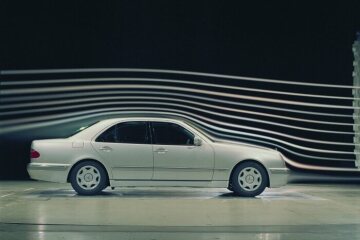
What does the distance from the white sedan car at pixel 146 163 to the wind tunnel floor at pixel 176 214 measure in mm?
295

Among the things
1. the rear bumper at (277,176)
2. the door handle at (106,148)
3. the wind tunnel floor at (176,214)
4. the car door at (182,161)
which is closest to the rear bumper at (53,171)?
the wind tunnel floor at (176,214)

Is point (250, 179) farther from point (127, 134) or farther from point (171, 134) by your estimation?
point (127, 134)

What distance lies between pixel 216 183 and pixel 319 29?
11858 mm

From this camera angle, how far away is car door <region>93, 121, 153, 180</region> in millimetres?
10953

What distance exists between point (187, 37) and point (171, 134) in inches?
416

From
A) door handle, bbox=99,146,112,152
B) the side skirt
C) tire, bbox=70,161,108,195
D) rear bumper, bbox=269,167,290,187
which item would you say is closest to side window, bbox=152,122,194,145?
the side skirt

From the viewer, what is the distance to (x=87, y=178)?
11.0 metres

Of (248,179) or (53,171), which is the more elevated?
(53,171)

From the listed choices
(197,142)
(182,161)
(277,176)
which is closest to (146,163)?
(182,161)

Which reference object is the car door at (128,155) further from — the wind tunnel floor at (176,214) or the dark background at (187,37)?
the dark background at (187,37)

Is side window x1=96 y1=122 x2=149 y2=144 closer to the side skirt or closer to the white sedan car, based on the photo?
the white sedan car

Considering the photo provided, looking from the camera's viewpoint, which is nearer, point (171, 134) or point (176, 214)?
point (176, 214)

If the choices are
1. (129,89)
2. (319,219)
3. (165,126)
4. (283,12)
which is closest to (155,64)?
(129,89)

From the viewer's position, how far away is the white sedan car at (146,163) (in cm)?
1095
